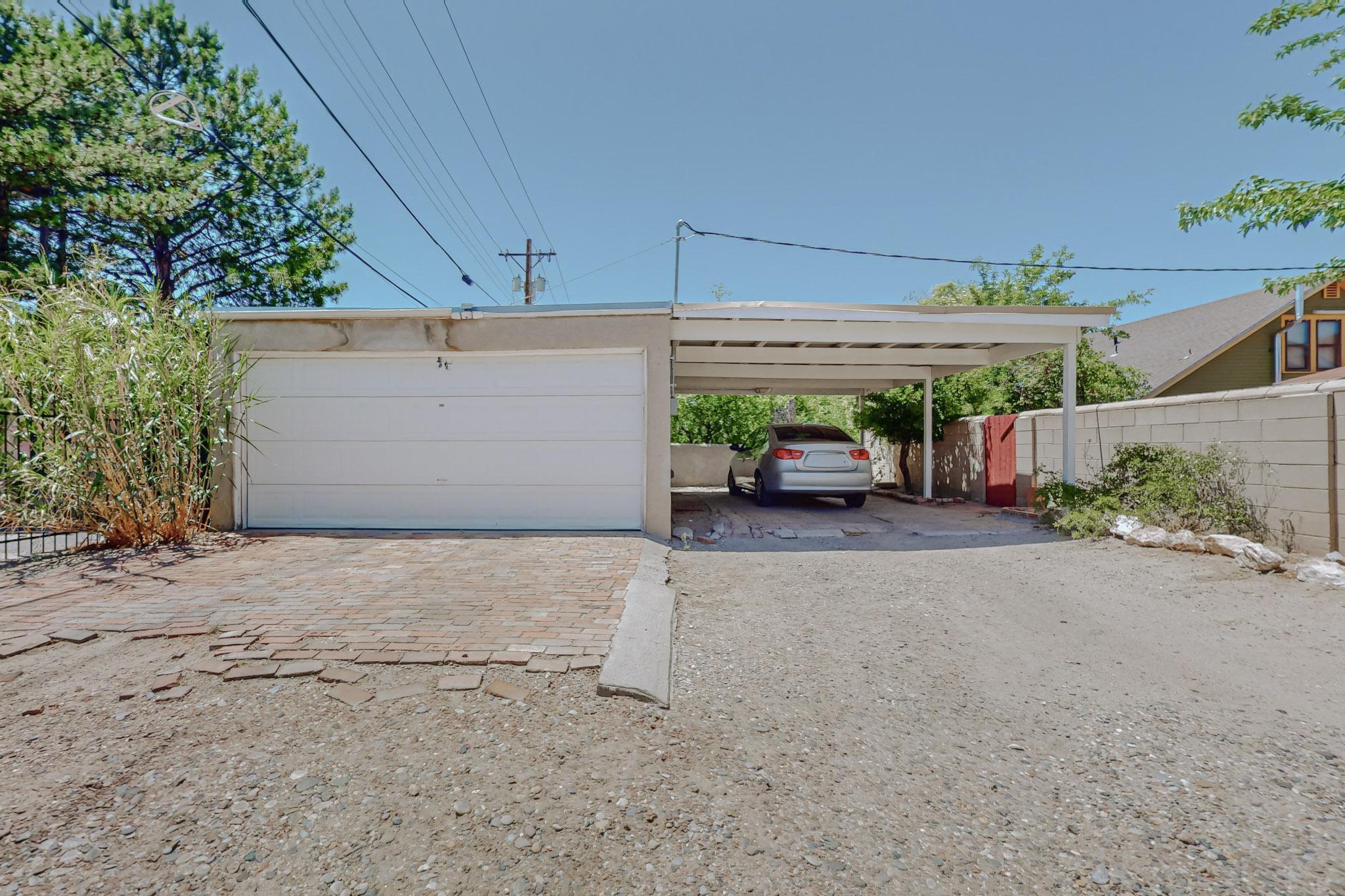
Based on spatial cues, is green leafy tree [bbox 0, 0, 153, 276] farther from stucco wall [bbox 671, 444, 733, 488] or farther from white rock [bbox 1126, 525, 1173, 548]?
white rock [bbox 1126, 525, 1173, 548]

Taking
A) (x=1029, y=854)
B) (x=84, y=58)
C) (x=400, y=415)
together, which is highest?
(x=84, y=58)

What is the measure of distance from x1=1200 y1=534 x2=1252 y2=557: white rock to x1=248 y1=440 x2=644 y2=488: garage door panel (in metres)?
5.69

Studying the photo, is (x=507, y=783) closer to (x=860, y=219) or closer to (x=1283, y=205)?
(x=1283, y=205)

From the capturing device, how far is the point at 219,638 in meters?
3.28

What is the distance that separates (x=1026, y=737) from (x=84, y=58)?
22465 millimetres

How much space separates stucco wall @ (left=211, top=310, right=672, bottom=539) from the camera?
6715mm

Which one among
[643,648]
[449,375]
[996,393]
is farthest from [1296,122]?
[449,375]

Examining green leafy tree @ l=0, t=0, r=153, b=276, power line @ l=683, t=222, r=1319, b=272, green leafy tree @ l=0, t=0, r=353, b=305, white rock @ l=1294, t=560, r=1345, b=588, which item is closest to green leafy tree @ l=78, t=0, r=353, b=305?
green leafy tree @ l=0, t=0, r=353, b=305

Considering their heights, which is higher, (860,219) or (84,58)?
(84,58)

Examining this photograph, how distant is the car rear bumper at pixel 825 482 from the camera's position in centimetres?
913

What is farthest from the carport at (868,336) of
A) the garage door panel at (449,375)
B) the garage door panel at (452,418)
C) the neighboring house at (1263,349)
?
the neighboring house at (1263,349)

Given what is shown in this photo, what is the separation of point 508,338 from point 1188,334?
70.6 feet

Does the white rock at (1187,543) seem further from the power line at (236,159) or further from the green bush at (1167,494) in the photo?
the power line at (236,159)

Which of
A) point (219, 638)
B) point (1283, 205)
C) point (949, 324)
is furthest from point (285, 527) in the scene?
point (1283, 205)
